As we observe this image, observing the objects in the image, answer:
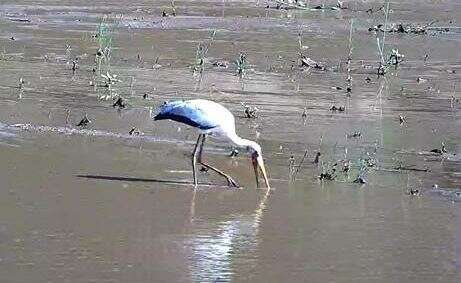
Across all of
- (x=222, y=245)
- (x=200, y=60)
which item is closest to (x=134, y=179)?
(x=222, y=245)

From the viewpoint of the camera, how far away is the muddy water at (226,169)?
6809mm

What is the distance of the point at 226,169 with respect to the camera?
961cm

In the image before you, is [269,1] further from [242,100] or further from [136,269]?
[136,269]

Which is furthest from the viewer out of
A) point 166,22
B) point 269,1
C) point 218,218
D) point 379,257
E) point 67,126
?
point 269,1

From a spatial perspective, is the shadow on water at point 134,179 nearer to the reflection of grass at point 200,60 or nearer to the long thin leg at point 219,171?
the long thin leg at point 219,171

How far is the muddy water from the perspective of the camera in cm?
681

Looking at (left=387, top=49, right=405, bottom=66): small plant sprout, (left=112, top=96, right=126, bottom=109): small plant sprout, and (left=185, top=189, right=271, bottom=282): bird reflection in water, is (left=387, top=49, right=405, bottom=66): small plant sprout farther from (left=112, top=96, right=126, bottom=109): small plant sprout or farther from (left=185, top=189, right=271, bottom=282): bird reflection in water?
(left=185, top=189, right=271, bottom=282): bird reflection in water

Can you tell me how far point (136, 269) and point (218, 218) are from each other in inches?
55.1

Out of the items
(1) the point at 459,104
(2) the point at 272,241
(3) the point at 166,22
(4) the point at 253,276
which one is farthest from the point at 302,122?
(3) the point at 166,22

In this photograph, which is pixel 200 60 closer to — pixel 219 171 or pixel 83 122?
pixel 83 122

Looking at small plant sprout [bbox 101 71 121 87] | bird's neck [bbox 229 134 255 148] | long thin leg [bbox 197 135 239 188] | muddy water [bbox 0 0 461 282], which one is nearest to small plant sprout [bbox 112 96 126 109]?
muddy water [bbox 0 0 461 282]

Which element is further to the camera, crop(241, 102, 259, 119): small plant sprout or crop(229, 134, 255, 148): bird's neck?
crop(241, 102, 259, 119): small plant sprout

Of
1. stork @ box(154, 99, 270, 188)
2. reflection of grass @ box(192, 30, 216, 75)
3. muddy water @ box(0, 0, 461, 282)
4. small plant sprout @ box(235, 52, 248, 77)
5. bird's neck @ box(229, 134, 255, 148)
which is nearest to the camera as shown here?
muddy water @ box(0, 0, 461, 282)

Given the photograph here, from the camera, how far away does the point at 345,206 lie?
325 inches
